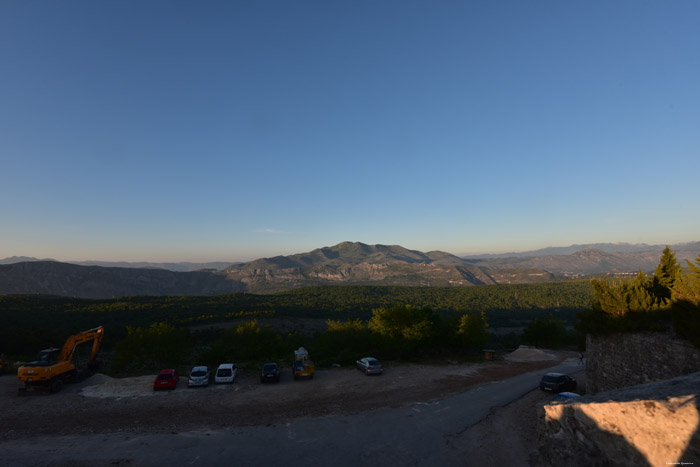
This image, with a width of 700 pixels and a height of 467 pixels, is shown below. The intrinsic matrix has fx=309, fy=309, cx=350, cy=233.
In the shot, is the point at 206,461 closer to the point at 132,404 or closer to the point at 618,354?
the point at 132,404

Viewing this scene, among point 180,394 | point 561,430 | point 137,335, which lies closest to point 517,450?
point 561,430

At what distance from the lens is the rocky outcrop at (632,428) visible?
17.8 feet

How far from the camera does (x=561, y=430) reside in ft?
25.6

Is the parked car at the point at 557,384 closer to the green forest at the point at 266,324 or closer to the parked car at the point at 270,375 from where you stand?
the green forest at the point at 266,324

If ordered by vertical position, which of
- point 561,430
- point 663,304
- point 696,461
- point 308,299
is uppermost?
point 663,304

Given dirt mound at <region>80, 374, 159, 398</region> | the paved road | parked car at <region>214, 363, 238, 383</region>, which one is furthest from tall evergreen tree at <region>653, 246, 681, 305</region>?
dirt mound at <region>80, 374, 159, 398</region>

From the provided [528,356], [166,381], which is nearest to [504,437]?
[166,381]

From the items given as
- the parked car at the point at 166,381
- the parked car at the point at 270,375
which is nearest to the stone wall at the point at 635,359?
the parked car at the point at 270,375

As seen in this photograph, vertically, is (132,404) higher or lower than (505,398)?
higher

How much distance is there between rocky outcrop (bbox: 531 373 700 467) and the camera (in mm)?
5418

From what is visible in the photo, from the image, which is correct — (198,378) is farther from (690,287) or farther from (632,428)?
(690,287)

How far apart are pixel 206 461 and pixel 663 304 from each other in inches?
830

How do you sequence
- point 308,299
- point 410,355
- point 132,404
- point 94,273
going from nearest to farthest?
point 132,404, point 410,355, point 308,299, point 94,273

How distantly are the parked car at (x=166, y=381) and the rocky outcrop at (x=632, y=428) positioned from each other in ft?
69.1
